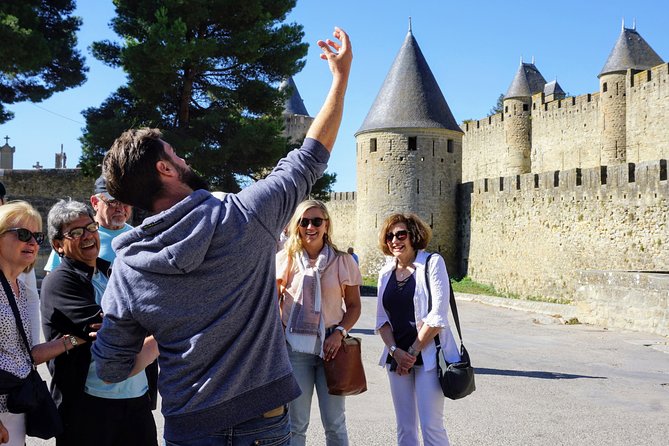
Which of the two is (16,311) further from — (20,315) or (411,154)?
(411,154)

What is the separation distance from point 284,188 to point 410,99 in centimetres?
2317

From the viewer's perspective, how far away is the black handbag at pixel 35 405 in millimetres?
2568

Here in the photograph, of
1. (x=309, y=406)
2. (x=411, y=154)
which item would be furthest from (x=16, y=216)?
(x=411, y=154)

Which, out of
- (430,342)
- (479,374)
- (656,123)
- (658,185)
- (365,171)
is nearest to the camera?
(430,342)

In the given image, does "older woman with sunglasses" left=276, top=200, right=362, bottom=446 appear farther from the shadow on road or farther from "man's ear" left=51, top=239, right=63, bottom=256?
the shadow on road

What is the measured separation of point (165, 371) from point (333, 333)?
6.04 ft

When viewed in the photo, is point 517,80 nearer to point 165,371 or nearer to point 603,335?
point 603,335

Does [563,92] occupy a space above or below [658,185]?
above

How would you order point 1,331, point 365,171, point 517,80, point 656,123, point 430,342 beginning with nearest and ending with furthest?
point 1,331 → point 430,342 → point 365,171 → point 656,123 → point 517,80

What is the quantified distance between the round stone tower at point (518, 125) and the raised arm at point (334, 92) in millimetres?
37253

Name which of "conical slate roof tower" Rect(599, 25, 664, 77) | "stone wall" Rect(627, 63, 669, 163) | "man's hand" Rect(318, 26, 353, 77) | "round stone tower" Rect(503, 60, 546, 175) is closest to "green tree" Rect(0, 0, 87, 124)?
"man's hand" Rect(318, 26, 353, 77)

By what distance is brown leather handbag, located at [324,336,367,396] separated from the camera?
3.61 metres

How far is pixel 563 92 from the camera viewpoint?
43.6 metres

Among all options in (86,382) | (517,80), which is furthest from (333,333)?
(517,80)
